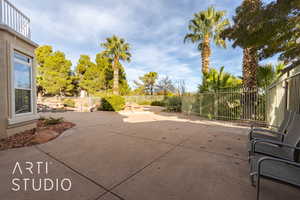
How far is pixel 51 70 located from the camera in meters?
21.0

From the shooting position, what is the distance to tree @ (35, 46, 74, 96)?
68.2 ft

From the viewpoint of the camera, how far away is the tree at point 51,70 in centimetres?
2078

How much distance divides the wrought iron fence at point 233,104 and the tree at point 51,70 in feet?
76.5

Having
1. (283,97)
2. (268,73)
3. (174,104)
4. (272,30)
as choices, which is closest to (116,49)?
(174,104)

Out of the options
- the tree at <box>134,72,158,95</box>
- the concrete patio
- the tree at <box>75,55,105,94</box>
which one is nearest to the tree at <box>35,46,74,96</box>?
the tree at <box>75,55,105,94</box>

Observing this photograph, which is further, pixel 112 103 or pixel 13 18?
pixel 112 103

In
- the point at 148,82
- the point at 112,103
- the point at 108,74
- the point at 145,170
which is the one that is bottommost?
the point at 145,170

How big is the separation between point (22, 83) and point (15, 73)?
440 millimetres

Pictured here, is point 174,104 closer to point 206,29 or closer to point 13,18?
point 206,29

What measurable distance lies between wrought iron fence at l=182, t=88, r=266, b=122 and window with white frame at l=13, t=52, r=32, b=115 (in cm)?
892

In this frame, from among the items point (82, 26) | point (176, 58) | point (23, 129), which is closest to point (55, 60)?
point (82, 26)

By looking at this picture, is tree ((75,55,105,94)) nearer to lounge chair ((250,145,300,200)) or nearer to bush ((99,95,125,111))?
bush ((99,95,125,111))

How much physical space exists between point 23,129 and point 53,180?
12.8ft

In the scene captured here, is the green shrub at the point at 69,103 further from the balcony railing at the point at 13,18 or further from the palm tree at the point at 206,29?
the palm tree at the point at 206,29
